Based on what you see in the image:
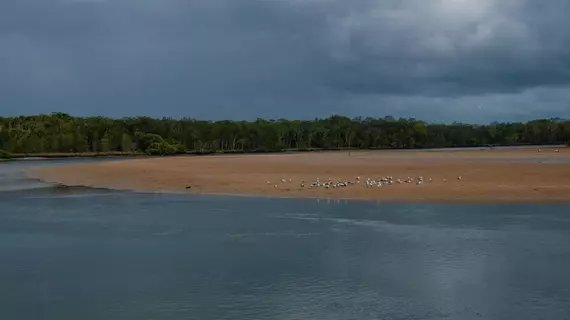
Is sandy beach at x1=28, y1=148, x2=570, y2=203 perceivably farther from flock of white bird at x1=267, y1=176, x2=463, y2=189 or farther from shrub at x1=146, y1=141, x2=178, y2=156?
shrub at x1=146, y1=141, x2=178, y2=156

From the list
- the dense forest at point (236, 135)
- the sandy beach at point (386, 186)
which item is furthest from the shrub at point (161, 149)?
the sandy beach at point (386, 186)

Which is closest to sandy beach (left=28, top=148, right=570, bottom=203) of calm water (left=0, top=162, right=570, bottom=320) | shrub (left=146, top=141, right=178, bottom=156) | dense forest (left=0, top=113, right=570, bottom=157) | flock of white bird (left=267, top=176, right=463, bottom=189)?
flock of white bird (left=267, top=176, right=463, bottom=189)

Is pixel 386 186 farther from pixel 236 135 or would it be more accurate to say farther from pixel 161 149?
pixel 236 135

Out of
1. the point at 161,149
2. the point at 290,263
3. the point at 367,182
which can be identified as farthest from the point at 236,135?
the point at 290,263

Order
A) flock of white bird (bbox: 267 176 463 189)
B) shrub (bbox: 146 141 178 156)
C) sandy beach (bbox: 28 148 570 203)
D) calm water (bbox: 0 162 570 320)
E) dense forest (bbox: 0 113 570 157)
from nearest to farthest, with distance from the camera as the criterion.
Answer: calm water (bbox: 0 162 570 320)
sandy beach (bbox: 28 148 570 203)
flock of white bird (bbox: 267 176 463 189)
shrub (bbox: 146 141 178 156)
dense forest (bbox: 0 113 570 157)

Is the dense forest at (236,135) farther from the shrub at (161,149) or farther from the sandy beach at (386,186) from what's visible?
the sandy beach at (386,186)

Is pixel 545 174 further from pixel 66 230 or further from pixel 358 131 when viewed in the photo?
pixel 358 131
